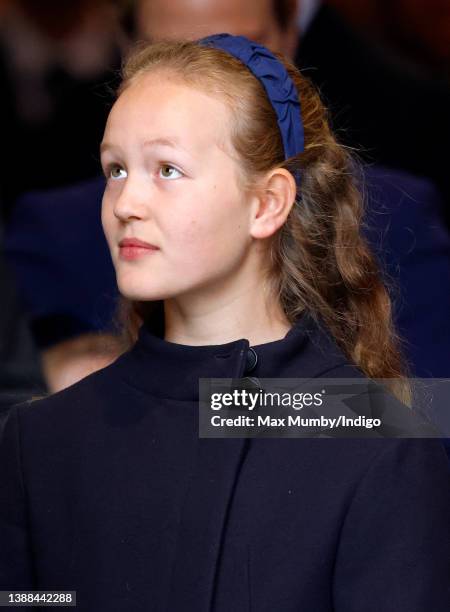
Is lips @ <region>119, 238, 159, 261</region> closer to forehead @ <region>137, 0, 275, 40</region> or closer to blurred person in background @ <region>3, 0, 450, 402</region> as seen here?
blurred person in background @ <region>3, 0, 450, 402</region>

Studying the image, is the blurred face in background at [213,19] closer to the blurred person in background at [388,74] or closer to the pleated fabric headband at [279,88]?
the blurred person in background at [388,74]

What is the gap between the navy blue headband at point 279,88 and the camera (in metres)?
1.43

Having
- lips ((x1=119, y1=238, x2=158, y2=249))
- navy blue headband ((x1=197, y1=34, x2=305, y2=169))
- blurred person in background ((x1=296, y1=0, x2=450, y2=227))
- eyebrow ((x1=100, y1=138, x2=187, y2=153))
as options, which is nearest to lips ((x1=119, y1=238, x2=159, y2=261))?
lips ((x1=119, y1=238, x2=158, y2=249))

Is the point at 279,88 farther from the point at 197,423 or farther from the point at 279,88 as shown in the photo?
the point at 197,423

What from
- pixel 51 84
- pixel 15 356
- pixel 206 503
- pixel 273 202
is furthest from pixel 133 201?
pixel 51 84

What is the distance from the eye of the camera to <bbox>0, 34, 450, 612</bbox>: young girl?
4.34 feet

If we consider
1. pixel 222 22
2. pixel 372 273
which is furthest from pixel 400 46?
pixel 372 273

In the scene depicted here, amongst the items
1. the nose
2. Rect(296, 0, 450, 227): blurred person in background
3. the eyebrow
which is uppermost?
Rect(296, 0, 450, 227): blurred person in background

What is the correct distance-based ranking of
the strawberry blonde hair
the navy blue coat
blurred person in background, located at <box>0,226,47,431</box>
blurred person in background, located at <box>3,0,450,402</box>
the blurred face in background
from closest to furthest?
the navy blue coat < the strawberry blonde hair < blurred person in background, located at <box>0,226,47,431</box> < blurred person in background, located at <box>3,0,450,402</box> < the blurred face in background

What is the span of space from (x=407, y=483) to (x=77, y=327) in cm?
88

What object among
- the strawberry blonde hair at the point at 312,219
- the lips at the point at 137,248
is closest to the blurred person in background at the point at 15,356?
the strawberry blonde hair at the point at 312,219

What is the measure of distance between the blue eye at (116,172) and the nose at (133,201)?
41mm

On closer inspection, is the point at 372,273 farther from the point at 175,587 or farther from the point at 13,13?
the point at 13,13

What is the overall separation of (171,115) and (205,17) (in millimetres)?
789
